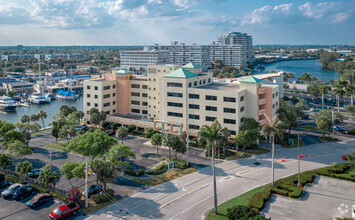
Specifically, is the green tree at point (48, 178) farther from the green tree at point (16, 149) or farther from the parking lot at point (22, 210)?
the green tree at point (16, 149)

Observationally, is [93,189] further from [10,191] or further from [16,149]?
[16,149]

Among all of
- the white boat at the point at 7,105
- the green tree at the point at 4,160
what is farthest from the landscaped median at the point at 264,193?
the white boat at the point at 7,105

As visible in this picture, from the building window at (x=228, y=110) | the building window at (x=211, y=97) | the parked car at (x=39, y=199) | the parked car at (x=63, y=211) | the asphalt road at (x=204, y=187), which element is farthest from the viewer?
the building window at (x=211, y=97)

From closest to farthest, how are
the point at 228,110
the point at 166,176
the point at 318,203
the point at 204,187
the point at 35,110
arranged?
the point at 318,203 < the point at 204,187 < the point at 166,176 < the point at 228,110 < the point at 35,110

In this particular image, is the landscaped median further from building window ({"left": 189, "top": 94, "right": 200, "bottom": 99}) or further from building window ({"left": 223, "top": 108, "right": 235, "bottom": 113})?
building window ({"left": 189, "top": 94, "right": 200, "bottom": 99})

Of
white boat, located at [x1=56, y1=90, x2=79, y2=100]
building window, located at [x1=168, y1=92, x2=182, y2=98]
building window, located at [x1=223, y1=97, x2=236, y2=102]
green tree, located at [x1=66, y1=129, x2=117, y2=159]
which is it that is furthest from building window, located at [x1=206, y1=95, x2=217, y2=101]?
white boat, located at [x1=56, y1=90, x2=79, y2=100]

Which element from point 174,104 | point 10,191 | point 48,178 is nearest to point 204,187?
point 48,178

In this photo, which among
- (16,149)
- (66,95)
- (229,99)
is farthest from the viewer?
(66,95)
